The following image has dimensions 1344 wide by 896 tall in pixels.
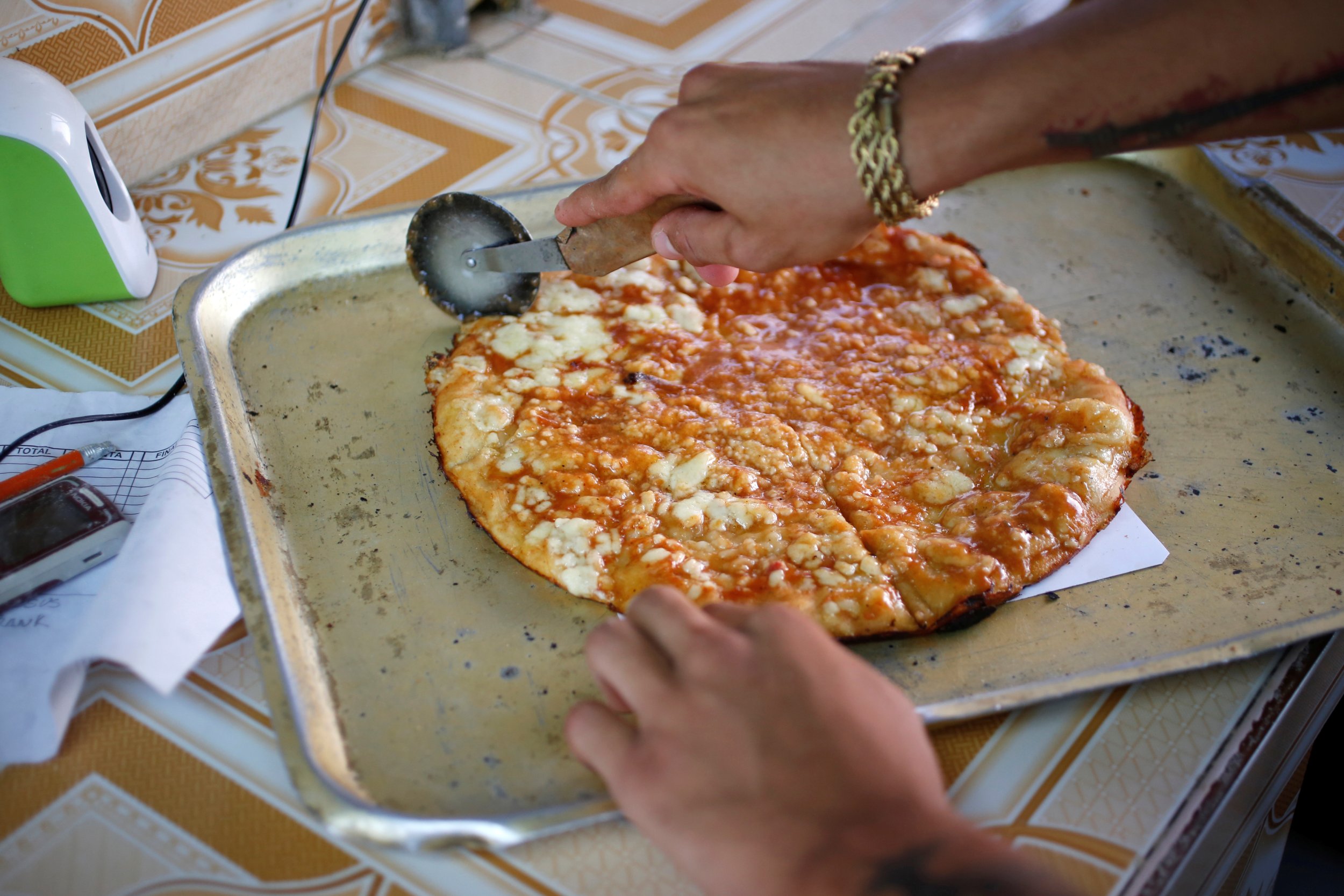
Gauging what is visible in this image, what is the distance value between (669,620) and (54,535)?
640 millimetres

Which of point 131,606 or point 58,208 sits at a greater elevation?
point 58,208

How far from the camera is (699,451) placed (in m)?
1.02

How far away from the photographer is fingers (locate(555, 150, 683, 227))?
3.08 ft

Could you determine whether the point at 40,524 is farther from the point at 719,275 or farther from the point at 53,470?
the point at 719,275

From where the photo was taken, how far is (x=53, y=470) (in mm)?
998

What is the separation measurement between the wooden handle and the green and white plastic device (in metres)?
0.62

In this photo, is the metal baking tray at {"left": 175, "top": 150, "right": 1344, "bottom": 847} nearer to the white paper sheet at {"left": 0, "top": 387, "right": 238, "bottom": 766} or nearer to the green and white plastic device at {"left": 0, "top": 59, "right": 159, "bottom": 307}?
the white paper sheet at {"left": 0, "top": 387, "right": 238, "bottom": 766}

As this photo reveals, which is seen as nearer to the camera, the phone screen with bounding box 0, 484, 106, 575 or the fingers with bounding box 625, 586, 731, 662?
the fingers with bounding box 625, 586, 731, 662

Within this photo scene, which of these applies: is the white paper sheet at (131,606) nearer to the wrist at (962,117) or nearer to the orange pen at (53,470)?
the orange pen at (53,470)

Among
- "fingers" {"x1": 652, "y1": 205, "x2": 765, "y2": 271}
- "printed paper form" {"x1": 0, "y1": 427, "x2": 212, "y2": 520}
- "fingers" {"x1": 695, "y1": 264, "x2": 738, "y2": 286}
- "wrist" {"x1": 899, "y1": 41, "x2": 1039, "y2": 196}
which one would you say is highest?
"wrist" {"x1": 899, "y1": 41, "x2": 1039, "y2": 196}

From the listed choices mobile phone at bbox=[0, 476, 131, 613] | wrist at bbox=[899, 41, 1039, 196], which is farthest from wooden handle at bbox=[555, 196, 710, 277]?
mobile phone at bbox=[0, 476, 131, 613]

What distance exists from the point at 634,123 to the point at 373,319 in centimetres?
74

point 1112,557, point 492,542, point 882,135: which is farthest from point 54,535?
point 1112,557

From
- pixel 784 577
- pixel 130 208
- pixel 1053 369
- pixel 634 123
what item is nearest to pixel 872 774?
pixel 784 577
